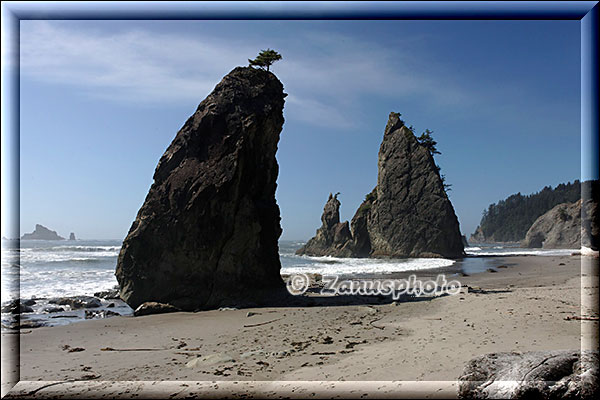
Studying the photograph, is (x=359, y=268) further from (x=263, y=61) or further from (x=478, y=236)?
(x=478, y=236)

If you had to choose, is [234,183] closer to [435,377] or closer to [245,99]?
[245,99]

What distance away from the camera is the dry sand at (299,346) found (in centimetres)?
424

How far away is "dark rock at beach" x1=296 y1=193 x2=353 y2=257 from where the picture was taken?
2218 inches

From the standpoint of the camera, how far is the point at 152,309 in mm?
10922

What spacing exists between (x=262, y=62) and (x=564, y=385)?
459 inches

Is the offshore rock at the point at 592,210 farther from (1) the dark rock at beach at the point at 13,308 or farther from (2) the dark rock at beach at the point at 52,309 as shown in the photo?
(2) the dark rock at beach at the point at 52,309

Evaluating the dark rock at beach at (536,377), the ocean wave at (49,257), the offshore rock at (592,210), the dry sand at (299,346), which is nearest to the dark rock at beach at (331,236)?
the ocean wave at (49,257)

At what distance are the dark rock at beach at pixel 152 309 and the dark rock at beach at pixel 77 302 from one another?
211 centimetres

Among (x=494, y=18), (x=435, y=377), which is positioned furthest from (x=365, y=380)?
(x=494, y=18)

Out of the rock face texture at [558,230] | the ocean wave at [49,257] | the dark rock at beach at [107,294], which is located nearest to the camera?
the dark rock at beach at [107,294]

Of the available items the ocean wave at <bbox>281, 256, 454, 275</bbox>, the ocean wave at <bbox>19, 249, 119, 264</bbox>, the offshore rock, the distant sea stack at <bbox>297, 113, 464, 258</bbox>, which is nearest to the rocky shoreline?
the offshore rock

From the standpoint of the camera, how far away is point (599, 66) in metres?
4.27

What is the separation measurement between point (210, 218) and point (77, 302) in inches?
187

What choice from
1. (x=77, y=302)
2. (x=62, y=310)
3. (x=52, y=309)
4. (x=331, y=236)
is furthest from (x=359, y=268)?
(x=331, y=236)
